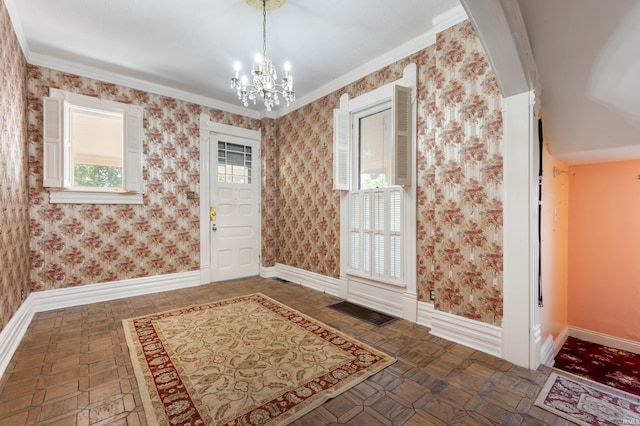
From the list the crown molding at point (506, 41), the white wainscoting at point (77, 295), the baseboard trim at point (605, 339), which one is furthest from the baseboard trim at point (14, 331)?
the baseboard trim at point (605, 339)

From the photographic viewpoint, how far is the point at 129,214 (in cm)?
399

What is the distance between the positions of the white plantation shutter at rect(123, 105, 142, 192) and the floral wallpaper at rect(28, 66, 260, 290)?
111mm

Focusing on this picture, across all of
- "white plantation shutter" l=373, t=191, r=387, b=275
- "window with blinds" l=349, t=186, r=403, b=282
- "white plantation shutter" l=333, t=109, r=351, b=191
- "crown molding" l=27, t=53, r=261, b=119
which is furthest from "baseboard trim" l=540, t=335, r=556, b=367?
"crown molding" l=27, t=53, r=261, b=119

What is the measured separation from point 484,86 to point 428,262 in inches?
66.0

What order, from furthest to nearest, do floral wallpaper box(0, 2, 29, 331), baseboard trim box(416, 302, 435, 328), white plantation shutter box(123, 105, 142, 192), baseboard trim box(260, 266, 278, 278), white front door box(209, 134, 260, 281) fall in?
baseboard trim box(260, 266, 278, 278), white front door box(209, 134, 260, 281), white plantation shutter box(123, 105, 142, 192), baseboard trim box(416, 302, 435, 328), floral wallpaper box(0, 2, 29, 331)

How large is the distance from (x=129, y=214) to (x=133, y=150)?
35.1 inches

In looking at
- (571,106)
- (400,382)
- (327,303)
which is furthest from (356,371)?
(571,106)

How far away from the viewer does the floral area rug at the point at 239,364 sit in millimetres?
1682

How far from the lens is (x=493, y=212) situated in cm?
239

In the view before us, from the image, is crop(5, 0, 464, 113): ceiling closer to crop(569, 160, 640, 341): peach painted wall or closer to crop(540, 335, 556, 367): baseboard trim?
crop(569, 160, 640, 341): peach painted wall

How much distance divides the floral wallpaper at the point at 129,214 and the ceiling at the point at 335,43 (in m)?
0.32

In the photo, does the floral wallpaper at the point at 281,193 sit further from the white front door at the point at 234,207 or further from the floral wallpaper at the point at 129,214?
the white front door at the point at 234,207

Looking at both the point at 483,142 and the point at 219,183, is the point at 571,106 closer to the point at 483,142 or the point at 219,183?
the point at 483,142

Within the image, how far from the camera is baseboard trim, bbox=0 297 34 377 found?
7.04 feet
